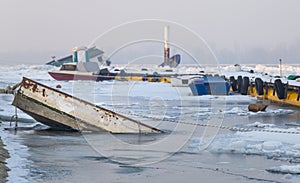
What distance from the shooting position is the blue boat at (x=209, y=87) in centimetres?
3269

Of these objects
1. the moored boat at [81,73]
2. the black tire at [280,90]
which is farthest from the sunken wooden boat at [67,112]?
the moored boat at [81,73]

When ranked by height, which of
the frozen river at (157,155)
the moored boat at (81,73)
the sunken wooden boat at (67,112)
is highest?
the moored boat at (81,73)

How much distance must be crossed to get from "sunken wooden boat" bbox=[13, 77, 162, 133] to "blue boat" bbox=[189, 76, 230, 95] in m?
18.8

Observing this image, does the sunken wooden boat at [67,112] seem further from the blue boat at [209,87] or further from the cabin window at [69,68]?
the cabin window at [69,68]

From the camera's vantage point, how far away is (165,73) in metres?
64.2

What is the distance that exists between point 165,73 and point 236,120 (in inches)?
1866

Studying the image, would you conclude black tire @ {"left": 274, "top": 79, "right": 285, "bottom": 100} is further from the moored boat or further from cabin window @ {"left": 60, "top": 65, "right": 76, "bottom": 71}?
cabin window @ {"left": 60, "top": 65, "right": 76, "bottom": 71}

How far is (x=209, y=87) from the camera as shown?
1310 inches

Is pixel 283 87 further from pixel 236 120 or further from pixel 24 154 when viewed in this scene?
pixel 24 154

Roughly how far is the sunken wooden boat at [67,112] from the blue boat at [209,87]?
1876 centimetres

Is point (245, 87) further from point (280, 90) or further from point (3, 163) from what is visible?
point (3, 163)

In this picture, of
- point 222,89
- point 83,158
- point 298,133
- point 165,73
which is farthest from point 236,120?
point 165,73

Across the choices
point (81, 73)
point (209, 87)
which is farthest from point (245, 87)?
point (81, 73)

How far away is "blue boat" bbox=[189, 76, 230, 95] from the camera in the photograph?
3269 cm
